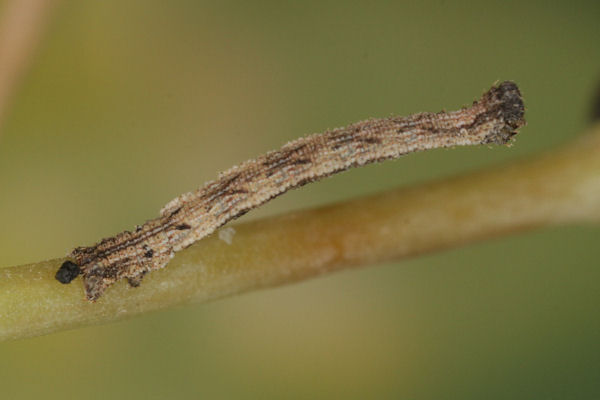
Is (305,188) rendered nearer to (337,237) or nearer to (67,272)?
(337,237)

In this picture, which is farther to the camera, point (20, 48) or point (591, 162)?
point (20, 48)

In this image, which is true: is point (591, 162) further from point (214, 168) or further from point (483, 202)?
point (214, 168)

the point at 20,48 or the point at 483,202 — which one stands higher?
the point at 20,48

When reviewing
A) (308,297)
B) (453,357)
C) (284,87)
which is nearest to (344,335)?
(308,297)

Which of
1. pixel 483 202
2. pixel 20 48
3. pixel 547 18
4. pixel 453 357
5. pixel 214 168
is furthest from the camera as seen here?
pixel 547 18

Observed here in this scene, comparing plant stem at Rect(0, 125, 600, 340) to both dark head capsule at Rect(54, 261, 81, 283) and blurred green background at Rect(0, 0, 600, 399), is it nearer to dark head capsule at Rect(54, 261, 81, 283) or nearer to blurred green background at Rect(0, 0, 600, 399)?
dark head capsule at Rect(54, 261, 81, 283)

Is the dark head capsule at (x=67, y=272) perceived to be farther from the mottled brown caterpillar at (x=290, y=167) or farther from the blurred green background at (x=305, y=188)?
the blurred green background at (x=305, y=188)
